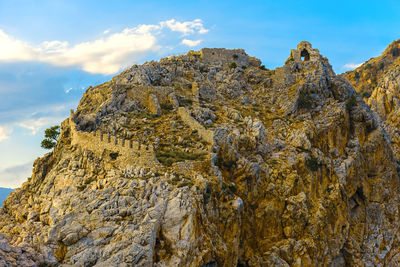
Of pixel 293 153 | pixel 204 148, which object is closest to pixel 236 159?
pixel 204 148

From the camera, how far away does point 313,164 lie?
119ft

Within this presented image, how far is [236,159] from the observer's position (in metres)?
32.1

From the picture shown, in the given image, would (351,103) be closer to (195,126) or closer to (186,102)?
(186,102)

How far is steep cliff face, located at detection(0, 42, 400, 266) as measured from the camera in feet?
73.6

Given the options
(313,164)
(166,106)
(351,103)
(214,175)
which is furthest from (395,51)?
(214,175)

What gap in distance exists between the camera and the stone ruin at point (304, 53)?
180ft

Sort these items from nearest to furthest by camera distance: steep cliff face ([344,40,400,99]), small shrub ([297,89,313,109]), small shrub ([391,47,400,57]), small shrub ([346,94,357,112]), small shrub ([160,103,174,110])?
small shrub ([160,103,174,110]), small shrub ([297,89,313,109]), small shrub ([346,94,357,112]), steep cliff face ([344,40,400,99]), small shrub ([391,47,400,57])

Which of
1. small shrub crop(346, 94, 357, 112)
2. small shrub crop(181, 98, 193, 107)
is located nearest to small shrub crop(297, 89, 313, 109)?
small shrub crop(346, 94, 357, 112)

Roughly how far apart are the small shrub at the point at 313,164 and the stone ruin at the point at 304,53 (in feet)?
71.6

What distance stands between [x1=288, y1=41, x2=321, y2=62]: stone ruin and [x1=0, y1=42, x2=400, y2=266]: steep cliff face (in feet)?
1.88

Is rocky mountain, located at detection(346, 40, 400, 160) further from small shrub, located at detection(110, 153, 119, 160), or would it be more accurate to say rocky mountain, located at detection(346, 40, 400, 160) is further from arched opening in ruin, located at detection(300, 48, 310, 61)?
small shrub, located at detection(110, 153, 119, 160)

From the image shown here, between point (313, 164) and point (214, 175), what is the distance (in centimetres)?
1334

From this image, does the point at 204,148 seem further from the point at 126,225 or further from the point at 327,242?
the point at 327,242

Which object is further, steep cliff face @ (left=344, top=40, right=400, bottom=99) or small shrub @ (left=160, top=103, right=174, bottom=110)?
steep cliff face @ (left=344, top=40, right=400, bottom=99)
